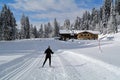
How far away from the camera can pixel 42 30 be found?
16412 centimetres

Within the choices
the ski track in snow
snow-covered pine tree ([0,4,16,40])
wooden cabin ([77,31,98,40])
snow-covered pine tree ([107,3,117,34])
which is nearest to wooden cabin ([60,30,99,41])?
wooden cabin ([77,31,98,40])

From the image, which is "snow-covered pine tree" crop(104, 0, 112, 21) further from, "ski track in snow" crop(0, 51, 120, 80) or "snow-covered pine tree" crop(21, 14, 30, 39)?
"ski track in snow" crop(0, 51, 120, 80)

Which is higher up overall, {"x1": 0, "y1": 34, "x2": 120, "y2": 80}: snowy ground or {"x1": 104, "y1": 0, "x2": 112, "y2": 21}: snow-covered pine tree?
{"x1": 104, "y1": 0, "x2": 112, "y2": 21}: snow-covered pine tree

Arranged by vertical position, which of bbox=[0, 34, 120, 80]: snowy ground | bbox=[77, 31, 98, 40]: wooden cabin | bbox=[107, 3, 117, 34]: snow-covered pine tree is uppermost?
bbox=[107, 3, 117, 34]: snow-covered pine tree

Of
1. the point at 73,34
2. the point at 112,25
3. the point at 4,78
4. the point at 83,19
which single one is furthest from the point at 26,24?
the point at 4,78

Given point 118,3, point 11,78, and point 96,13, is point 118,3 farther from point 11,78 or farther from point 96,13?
point 11,78

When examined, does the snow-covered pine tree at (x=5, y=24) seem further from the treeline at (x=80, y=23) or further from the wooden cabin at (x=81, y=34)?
the wooden cabin at (x=81, y=34)

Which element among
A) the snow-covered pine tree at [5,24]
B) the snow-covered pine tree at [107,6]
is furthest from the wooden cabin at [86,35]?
the snow-covered pine tree at [5,24]

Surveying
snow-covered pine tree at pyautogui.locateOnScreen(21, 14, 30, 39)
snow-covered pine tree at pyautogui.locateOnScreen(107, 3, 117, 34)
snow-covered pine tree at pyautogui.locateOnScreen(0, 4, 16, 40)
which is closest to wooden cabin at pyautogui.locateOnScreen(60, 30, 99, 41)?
snow-covered pine tree at pyautogui.locateOnScreen(107, 3, 117, 34)

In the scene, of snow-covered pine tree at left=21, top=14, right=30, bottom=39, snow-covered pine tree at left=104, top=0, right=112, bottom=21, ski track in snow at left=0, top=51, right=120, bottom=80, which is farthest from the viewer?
snow-covered pine tree at left=21, top=14, right=30, bottom=39

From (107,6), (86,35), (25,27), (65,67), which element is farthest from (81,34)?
(65,67)

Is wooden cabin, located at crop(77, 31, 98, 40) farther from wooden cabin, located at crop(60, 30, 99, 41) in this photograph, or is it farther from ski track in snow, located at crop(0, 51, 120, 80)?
ski track in snow, located at crop(0, 51, 120, 80)

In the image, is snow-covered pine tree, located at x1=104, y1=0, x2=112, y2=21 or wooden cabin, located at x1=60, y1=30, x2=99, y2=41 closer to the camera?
snow-covered pine tree, located at x1=104, y1=0, x2=112, y2=21

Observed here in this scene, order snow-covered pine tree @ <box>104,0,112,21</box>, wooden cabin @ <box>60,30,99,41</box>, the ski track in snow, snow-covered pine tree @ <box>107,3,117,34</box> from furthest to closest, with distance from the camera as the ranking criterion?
wooden cabin @ <box>60,30,99,41</box> < snow-covered pine tree @ <box>104,0,112,21</box> < snow-covered pine tree @ <box>107,3,117,34</box> < the ski track in snow
